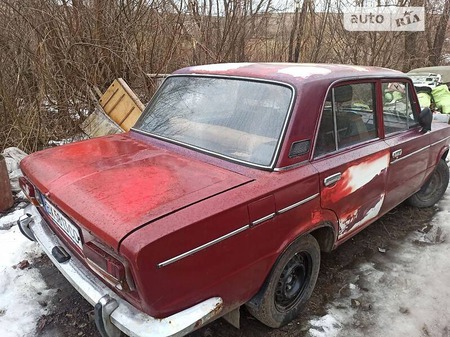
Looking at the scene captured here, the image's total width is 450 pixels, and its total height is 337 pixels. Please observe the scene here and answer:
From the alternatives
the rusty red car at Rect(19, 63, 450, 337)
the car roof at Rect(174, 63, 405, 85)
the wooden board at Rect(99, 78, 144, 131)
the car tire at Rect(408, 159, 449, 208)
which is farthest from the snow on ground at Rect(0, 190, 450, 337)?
the wooden board at Rect(99, 78, 144, 131)

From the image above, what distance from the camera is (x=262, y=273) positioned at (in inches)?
83.0

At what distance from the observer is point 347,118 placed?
2625 millimetres

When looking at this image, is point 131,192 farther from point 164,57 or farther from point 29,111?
point 164,57

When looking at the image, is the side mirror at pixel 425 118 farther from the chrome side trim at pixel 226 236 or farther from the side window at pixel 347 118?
the chrome side trim at pixel 226 236

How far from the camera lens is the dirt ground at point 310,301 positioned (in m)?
2.47

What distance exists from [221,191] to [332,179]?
2.96 feet

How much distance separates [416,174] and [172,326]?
295 cm

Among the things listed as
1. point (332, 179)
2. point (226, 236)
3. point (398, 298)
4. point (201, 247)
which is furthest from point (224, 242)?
point (398, 298)

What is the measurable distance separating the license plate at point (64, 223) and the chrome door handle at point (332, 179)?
1.55m

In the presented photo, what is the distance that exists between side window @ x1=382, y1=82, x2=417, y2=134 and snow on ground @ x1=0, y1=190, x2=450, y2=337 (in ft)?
4.02

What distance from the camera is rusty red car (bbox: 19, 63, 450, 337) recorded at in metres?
1.68

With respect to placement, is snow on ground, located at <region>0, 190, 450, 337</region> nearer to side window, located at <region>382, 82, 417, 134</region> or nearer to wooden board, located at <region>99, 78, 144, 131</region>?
side window, located at <region>382, 82, 417, 134</region>

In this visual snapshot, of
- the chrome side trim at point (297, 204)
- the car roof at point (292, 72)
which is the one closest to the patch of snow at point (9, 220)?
the car roof at point (292, 72)

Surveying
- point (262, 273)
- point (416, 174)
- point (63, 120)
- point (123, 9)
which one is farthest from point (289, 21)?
point (262, 273)
